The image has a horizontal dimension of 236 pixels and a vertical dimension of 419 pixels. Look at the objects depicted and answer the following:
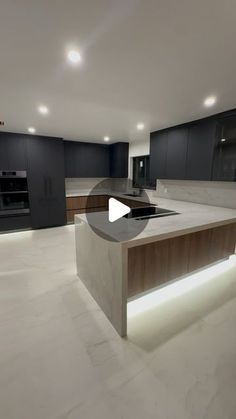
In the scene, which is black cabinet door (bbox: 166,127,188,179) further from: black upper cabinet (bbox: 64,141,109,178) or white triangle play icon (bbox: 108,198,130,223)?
black upper cabinet (bbox: 64,141,109,178)

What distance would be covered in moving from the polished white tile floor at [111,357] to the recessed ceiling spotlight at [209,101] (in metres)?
2.30

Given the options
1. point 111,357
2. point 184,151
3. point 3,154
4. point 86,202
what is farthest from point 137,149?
point 111,357

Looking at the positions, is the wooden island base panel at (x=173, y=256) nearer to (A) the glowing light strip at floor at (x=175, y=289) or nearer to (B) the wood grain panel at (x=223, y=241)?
(B) the wood grain panel at (x=223, y=241)

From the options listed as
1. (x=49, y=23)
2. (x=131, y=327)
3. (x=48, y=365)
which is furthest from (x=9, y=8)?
(x=131, y=327)

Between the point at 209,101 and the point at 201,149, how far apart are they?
75cm

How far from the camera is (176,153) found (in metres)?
3.18

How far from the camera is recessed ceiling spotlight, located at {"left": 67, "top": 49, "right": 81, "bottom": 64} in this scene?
1.31 meters

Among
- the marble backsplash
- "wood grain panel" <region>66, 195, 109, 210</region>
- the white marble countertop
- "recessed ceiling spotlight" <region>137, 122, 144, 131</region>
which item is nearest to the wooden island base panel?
the white marble countertop

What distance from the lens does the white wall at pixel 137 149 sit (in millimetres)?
4352

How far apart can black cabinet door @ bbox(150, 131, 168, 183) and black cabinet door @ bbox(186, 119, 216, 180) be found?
542 millimetres

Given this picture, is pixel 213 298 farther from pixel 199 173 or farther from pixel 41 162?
pixel 41 162

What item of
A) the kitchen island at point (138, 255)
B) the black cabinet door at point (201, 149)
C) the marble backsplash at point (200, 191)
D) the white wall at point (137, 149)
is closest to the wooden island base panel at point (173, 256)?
the kitchen island at point (138, 255)

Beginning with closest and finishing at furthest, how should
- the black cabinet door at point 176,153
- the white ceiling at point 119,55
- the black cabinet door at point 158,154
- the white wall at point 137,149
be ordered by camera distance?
the white ceiling at point 119,55, the black cabinet door at point 176,153, the black cabinet door at point 158,154, the white wall at point 137,149
